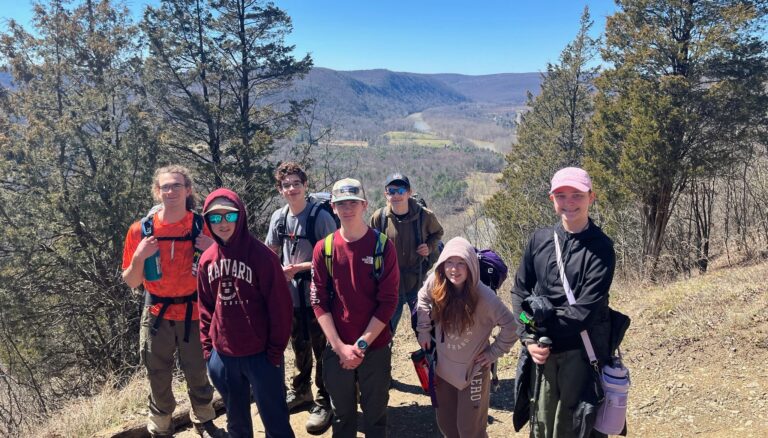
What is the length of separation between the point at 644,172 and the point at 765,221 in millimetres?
3399

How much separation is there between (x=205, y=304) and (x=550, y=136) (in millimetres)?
25594

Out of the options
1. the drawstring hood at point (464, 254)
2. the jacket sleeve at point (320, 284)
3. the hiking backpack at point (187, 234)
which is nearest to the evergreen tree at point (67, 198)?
the hiking backpack at point (187, 234)

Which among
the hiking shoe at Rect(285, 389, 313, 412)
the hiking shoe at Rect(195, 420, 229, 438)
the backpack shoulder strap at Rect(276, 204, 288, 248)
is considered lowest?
the hiking shoe at Rect(285, 389, 313, 412)

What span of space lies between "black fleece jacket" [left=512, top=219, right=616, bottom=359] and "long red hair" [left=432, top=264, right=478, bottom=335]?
0.30 m

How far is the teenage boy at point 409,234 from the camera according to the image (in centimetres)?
382

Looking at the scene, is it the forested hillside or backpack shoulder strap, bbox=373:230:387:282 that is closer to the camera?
backpack shoulder strap, bbox=373:230:387:282

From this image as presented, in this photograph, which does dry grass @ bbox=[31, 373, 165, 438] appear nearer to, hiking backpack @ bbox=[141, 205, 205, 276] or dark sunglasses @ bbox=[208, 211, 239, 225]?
hiking backpack @ bbox=[141, 205, 205, 276]

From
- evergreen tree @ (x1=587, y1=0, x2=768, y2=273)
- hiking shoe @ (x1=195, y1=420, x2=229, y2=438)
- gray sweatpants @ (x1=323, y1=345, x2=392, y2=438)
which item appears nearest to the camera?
gray sweatpants @ (x1=323, y1=345, x2=392, y2=438)

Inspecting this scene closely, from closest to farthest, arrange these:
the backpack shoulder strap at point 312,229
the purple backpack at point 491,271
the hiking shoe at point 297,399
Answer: the purple backpack at point 491,271 < the backpack shoulder strap at point 312,229 < the hiking shoe at point 297,399

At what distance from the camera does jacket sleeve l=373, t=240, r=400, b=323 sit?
2684 millimetres

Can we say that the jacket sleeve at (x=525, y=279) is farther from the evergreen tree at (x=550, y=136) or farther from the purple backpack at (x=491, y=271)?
the evergreen tree at (x=550, y=136)

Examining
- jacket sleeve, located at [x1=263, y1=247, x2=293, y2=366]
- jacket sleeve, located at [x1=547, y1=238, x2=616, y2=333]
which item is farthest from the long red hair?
jacket sleeve, located at [x1=263, y1=247, x2=293, y2=366]

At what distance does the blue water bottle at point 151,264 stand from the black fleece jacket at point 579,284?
229 cm

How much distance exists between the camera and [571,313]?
2.27 meters
